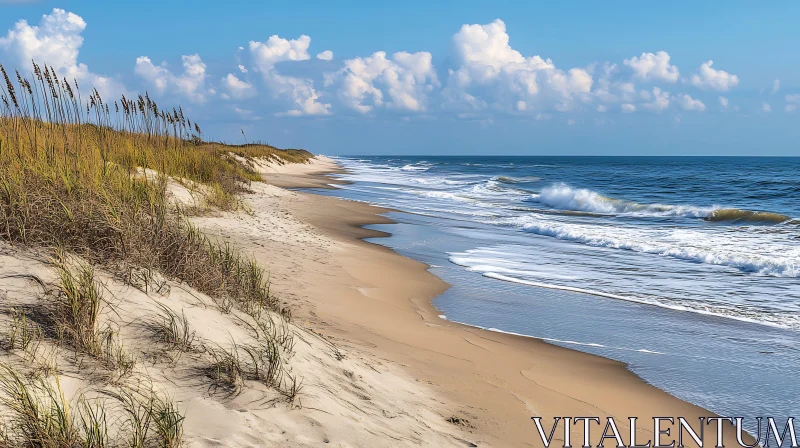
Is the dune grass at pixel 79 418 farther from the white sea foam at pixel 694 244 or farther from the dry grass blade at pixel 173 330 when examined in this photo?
the white sea foam at pixel 694 244

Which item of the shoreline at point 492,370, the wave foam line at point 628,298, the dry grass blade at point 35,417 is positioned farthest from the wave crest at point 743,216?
the dry grass blade at point 35,417

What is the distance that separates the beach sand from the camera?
3.21 meters

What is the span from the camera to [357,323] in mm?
6402

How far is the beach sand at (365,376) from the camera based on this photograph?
126 inches

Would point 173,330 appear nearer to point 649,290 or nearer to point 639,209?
point 649,290

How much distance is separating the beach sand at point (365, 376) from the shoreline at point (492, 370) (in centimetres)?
2

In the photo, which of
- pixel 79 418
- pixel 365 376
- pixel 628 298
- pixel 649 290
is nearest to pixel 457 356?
pixel 365 376

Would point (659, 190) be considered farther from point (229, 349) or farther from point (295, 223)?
point (229, 349)

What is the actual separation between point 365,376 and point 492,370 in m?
1.53

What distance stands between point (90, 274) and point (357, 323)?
10.7ft

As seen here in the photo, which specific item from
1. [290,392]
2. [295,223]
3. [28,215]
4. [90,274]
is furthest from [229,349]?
[295,223]

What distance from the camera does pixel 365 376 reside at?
4355 millimetres

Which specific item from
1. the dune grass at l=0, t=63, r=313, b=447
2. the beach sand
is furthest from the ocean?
the dune grass at l=0, t=63, r=313, b=447

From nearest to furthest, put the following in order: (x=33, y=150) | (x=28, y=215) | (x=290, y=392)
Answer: (x=290, y=392) → (x=28, y=215) → (x=33, y=150)
